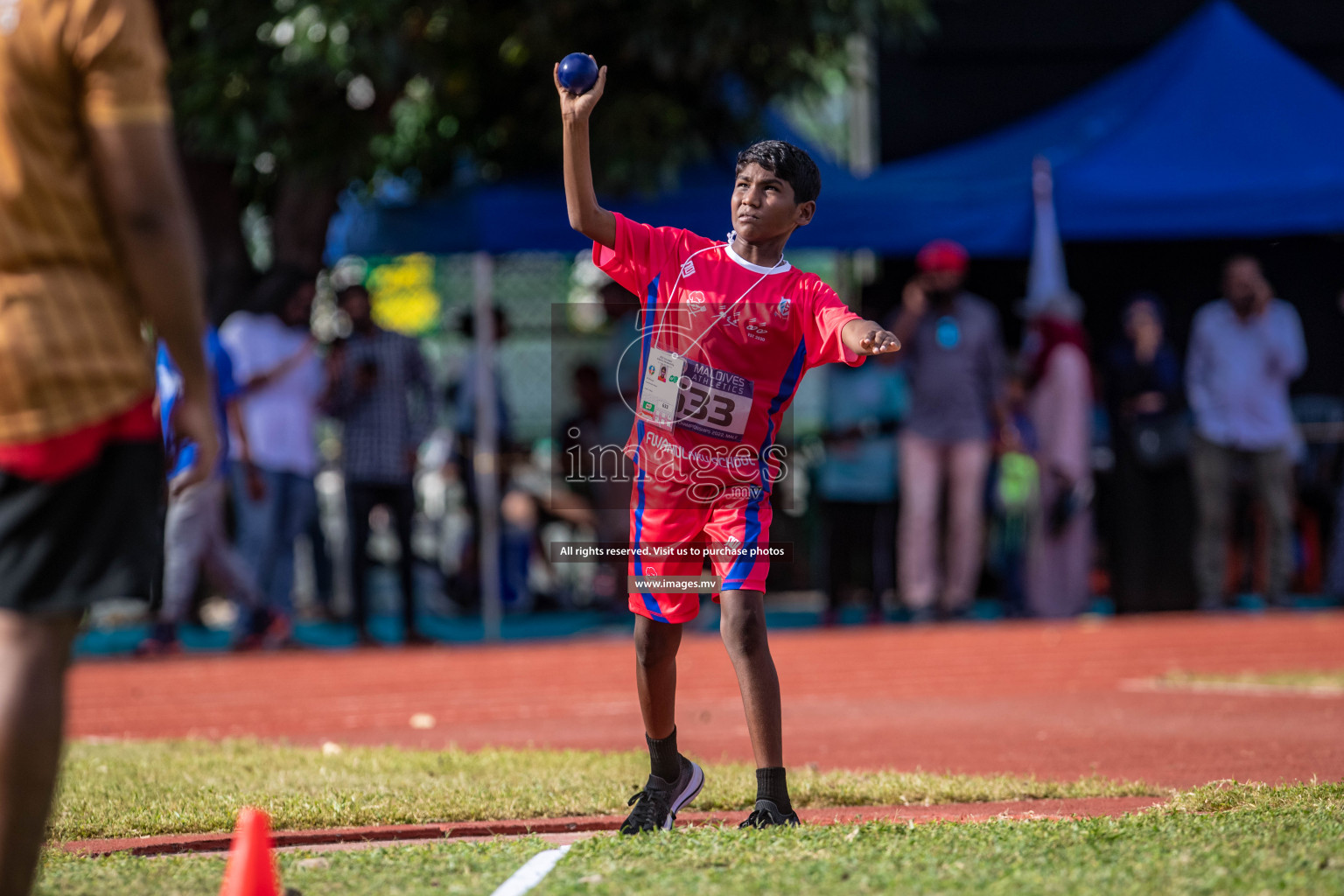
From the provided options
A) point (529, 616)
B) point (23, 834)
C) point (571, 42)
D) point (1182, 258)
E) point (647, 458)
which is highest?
point (571, 42)

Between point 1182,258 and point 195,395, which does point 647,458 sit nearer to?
point 195,395

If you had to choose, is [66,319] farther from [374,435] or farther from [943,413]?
[943,413]

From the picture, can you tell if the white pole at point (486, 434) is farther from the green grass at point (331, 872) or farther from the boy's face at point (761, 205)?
the green grass at point (331, 872)

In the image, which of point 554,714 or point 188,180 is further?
point 188,180

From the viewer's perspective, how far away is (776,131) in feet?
43.9

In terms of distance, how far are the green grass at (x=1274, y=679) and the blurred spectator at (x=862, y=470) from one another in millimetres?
3820

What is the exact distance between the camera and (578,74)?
455cm

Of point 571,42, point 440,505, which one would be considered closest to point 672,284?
point 571,42

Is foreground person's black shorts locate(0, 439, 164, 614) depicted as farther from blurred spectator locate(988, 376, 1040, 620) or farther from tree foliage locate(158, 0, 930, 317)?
blurred spectator locate(988, 376, 1040, 620)

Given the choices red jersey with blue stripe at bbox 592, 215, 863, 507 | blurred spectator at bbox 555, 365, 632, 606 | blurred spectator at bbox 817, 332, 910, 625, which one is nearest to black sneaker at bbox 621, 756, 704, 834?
red jersey with blue stripe at bbox 592, 215, 863, 507

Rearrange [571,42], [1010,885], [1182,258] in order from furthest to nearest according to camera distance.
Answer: [1182,258] < [571,42] < [1010,885]

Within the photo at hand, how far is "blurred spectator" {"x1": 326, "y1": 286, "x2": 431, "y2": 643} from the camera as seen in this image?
11508 millimetres

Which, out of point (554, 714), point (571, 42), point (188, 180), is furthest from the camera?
point (188, 180)

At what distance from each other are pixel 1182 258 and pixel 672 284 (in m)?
11.4
